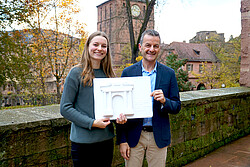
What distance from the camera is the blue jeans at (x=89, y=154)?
1.72 m

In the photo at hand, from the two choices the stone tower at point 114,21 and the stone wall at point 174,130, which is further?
the stone tower at point 114,21

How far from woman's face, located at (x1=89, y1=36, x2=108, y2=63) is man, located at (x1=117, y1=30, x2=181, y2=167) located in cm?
33

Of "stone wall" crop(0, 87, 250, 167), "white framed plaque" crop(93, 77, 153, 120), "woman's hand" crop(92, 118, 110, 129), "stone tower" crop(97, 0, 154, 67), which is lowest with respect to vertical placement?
"stone wall" crop(0, 87, 250, 167)

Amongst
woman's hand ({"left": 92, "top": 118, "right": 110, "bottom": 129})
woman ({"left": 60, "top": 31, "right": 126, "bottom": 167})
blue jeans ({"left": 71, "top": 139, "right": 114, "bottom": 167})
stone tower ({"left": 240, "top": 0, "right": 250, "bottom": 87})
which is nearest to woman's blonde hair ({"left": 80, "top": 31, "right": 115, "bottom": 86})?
woman ({"left": 60, "top": 31, "right": 126, "bottom": 167})

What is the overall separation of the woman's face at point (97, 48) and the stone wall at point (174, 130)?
824 mm

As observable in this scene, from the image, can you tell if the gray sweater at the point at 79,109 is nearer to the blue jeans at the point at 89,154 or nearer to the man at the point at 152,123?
the blue jeans at the point at 89,154

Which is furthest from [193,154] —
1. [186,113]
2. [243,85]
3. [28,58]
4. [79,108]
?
[28,58]

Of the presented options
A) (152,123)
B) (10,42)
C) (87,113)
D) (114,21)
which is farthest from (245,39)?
(114,21)

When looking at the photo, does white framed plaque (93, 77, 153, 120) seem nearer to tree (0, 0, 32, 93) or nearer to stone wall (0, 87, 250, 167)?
stone wall (0, 87, 250, 167)

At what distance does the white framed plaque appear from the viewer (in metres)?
1.69

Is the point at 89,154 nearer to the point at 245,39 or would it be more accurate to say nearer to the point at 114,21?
the point at 245,39

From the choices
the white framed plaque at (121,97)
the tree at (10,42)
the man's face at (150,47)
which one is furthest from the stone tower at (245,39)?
the tree at (10,42)

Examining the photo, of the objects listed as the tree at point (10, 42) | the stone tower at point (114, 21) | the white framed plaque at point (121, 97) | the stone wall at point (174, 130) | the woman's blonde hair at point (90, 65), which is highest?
the stone tower at point (114, 21)

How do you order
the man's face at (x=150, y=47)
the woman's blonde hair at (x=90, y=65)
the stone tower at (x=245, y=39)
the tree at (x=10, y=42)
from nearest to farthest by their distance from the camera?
1. the woman's blonde hair at (x=90, y=65)
2. the man's face at (x=150, y=47)
3. the stone tower at (x=245, y=39)
4. the tree at (x=10, y=42)
